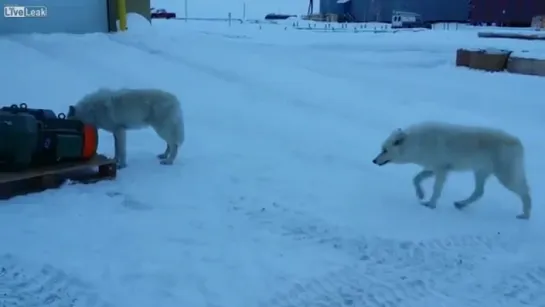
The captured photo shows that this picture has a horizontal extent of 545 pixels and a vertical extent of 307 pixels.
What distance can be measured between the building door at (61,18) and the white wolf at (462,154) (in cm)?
1187

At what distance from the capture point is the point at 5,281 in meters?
3.91

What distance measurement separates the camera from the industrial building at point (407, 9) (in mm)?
47188

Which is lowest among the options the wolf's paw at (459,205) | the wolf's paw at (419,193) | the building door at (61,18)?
the wolf's paw at (459,205)

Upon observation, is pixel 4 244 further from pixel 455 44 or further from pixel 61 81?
pixel 455 44

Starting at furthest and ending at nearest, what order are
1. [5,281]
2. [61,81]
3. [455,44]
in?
[455,44], [61,81], [5,281]

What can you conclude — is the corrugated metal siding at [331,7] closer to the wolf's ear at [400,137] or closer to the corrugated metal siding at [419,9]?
A: the corrugated metal siding at [419,9]

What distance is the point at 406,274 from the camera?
14.4 ft

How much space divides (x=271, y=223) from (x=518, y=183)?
2248mm

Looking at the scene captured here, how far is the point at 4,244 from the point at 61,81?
7122mm

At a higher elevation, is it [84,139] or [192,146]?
[84,139]

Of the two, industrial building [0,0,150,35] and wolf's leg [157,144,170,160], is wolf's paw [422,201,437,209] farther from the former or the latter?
industrial building [0,0,150,35]

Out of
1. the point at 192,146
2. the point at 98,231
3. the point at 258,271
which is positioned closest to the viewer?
the point at 258,271

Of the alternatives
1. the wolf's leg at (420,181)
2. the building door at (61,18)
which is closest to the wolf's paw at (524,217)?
the wolf's leg at (420,181)

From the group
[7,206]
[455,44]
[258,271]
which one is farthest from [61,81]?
[455,44]
